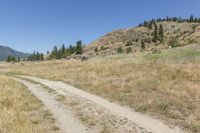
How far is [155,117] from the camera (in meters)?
13.5

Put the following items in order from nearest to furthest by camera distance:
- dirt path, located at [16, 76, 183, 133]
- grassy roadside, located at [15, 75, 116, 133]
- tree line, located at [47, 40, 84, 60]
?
dirt path, located at [16, 76, 183, 133] → grassy roadside, located at [15, 75, 116, 133] → tree line, located at [47, 40, 84, 60]

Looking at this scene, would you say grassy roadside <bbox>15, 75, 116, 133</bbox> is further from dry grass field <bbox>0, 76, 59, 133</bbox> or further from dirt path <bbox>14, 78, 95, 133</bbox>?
dry grass field <bbox>0, 76, 59, 133</bbox>

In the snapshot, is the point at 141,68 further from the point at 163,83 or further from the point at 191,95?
the point at 191,95

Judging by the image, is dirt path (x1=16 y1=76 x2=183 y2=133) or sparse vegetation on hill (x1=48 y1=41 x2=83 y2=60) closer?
dirt path (x1=16 y1=76 x2=183 y2=133)

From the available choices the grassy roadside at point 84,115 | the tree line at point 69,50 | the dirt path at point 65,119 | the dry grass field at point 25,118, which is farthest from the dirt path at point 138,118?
the tree line at point 69,50

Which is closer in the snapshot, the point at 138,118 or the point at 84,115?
the point at 138,118

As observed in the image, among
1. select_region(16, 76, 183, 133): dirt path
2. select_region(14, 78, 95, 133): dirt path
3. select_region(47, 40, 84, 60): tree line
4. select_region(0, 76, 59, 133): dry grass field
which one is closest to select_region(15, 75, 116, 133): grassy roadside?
select_region(14, 78, 95, 133): dirt path

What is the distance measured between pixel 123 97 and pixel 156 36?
131m

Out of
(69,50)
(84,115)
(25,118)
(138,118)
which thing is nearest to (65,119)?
(84,115)

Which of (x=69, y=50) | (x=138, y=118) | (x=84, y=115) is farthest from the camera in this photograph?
(x=69, y=50)

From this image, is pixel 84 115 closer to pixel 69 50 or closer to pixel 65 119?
pixel 65 119

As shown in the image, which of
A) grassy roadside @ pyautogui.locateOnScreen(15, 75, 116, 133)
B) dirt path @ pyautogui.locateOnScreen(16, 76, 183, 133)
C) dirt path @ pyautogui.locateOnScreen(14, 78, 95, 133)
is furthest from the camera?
grassy roadside @ pyautogui.locateOnScreen(15, 75, 116, 133)

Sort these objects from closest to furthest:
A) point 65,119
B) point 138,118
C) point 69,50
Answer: point 138,118 < point 65,119 < point 69,50

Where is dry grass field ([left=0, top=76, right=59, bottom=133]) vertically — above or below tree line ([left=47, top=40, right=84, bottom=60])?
below
